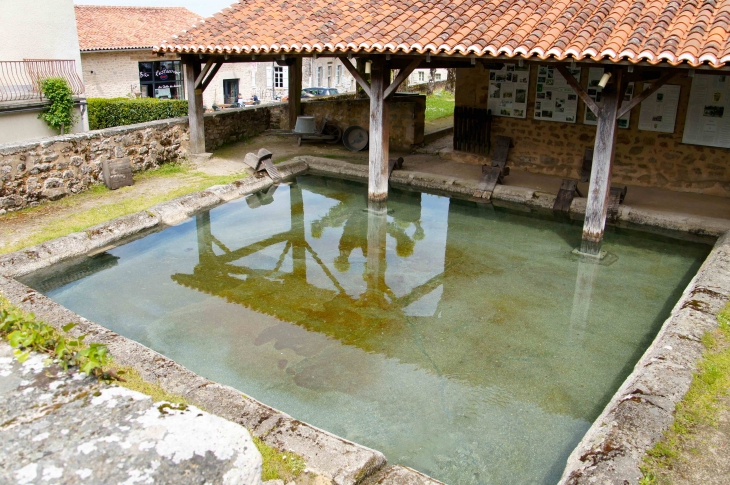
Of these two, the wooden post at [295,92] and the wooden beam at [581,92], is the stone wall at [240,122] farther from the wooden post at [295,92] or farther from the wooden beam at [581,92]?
the wooden beam at [581,92]

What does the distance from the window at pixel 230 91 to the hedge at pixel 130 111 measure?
15.3m

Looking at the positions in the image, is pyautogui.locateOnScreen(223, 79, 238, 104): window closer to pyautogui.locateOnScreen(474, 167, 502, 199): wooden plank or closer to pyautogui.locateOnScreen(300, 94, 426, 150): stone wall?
pyautogui.locateOnScreen(300, 94, 426, 150): stone wall

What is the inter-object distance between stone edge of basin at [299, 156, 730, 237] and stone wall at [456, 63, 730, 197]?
1.69 metres

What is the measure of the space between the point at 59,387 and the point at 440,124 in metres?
15.5

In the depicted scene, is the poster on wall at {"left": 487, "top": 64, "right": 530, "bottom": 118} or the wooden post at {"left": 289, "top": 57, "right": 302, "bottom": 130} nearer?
the poster on wall at {"left": 487, "top": 64, "right": 530, "bottom": 118}

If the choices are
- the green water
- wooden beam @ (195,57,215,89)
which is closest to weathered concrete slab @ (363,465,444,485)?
the green water

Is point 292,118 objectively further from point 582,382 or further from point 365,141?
point 582,382

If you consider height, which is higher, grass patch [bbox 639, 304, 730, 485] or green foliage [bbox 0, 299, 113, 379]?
green foliage [bbox 0, 299, 113, 379]

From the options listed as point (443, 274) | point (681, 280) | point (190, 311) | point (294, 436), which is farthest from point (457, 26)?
point (294, 436)

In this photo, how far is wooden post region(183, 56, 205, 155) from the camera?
11750 millimetres

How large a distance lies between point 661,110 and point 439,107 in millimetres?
10955

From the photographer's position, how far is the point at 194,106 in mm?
11805

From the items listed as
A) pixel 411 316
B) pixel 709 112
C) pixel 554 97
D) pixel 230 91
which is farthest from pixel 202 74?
pixel 230 91

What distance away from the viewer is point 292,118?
50.3 ft
